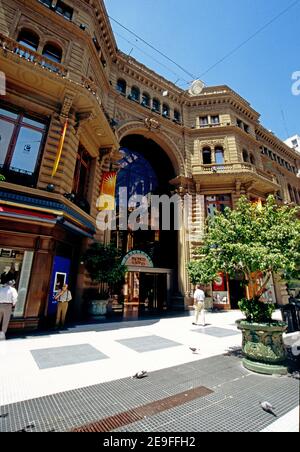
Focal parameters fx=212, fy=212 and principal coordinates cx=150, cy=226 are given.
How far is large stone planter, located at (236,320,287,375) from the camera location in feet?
15.6

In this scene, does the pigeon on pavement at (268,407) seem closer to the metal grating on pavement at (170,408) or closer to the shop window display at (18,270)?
the metal grating on pavement at (170,408)

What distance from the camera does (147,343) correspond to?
7.28 m

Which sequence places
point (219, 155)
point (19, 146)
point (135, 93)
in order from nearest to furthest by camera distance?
point (19, 146) → point (135, 93) → point (219, 155)

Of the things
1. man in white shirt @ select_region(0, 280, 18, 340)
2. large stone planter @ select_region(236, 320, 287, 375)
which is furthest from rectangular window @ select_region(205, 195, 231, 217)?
man in white shirt @ select_region(0, 280, 18, 340)

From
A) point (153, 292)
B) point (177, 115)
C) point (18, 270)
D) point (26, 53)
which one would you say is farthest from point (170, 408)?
point (177, 115)

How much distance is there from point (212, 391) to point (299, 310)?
5.79 metres

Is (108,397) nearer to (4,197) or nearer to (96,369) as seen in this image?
(96,369)

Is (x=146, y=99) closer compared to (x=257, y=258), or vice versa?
(x=257, y=258)

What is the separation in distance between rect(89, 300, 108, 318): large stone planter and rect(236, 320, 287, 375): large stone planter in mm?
8311

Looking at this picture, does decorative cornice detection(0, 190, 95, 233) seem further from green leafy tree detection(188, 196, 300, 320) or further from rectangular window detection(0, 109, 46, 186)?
green leafy tree detection(188, 196, 300, 320)

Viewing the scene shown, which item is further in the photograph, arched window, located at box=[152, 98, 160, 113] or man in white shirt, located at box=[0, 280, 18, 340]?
arched window, located at box=[152, 98, 160, 113]

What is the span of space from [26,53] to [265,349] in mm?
16107

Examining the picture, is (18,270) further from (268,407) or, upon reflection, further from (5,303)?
(268,407)

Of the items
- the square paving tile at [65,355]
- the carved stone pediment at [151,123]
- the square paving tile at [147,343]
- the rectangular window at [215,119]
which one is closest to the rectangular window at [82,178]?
the carved stone pediment at [151,123]
